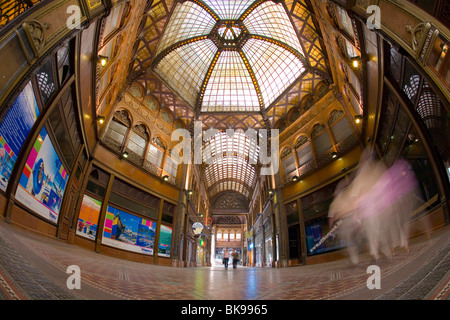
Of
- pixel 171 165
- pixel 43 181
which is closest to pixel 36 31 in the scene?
pixel 43 181

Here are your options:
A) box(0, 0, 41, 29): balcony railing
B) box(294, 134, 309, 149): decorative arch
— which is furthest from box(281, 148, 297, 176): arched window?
box(0, 0, 41, 29): balcony railing

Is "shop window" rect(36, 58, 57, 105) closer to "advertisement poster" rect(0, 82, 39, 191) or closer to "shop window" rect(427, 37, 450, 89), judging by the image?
"advertisement poster" rect(0, 82, 39, 191)

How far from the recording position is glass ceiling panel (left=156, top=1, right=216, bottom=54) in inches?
624

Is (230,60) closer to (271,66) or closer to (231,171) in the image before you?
(271,66)

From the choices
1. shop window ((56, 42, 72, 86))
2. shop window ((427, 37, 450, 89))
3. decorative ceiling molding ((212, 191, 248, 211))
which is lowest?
shop window ((427, 37, 450, 89))

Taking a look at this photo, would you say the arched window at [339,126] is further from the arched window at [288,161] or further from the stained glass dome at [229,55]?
the stained glass dome at [229,55]

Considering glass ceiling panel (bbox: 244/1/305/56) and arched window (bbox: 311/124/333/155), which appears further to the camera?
glass ceiling panel (bbox: 244/1/305/56)

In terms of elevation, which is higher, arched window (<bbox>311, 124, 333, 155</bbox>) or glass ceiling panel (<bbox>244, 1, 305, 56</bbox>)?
glass ceiling panel (<bbox>244, 1, 305, 56</bbox>)

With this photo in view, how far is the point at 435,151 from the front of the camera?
6.43 m

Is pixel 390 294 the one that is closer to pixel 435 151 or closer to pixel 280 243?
pixel 435 151

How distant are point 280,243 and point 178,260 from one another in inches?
308

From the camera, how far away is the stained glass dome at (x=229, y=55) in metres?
16.6
